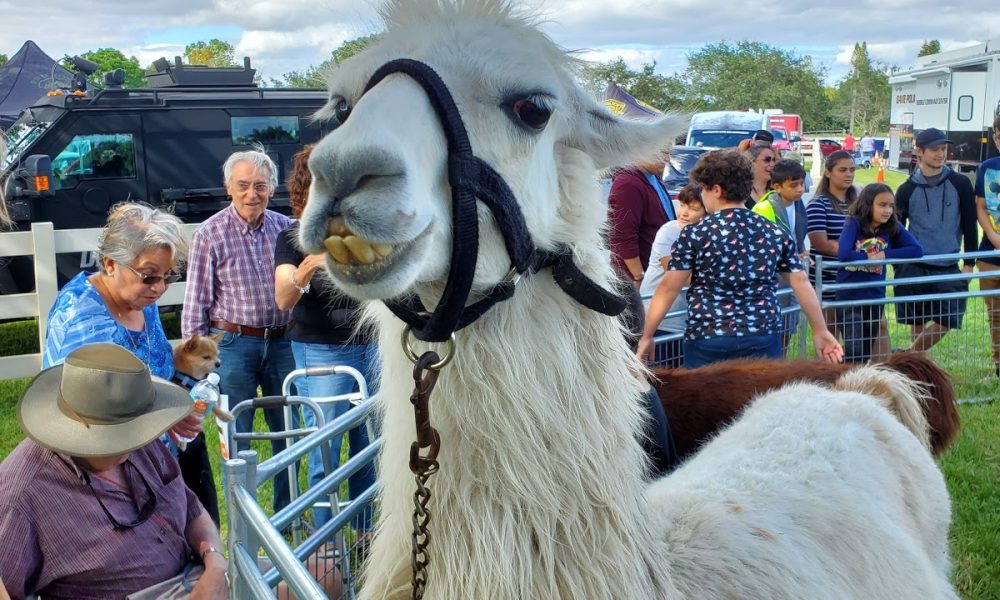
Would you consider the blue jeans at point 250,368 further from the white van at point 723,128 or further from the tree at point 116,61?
the tree at point 116,61

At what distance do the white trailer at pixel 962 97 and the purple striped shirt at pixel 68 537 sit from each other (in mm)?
18025

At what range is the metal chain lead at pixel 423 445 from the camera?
151cm

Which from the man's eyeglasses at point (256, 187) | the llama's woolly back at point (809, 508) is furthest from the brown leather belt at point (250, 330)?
the llama's woolly back at point (809, 508)

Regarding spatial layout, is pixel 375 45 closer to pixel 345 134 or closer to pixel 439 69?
pixel 439 69

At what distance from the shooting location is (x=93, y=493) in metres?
2.45

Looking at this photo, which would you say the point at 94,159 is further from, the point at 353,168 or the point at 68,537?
the point at 353,168

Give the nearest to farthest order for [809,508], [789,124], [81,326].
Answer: [809,508], [81,326], [789,124]

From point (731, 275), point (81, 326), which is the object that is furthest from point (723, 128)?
point (81, 326)

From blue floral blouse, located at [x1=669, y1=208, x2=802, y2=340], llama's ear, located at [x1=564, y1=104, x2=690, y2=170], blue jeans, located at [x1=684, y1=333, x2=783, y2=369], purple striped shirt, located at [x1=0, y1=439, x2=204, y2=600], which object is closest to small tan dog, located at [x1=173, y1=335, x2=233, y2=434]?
purple striped shirt, located at [x1=0, y1=439, x2=204, y2=600]

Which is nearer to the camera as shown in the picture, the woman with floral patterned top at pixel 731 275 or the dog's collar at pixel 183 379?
the dog's collar at pixel 183 379

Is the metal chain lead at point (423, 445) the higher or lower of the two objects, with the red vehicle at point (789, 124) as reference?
lower

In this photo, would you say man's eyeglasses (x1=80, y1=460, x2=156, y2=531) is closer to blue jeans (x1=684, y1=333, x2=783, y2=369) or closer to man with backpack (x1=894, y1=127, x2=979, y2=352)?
blue jeans (x1=684, y1=333, x2=783, y2=369)

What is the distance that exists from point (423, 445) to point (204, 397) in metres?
1.84

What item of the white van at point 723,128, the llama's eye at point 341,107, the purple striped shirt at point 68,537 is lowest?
the purple striped shirt at point 68,537
